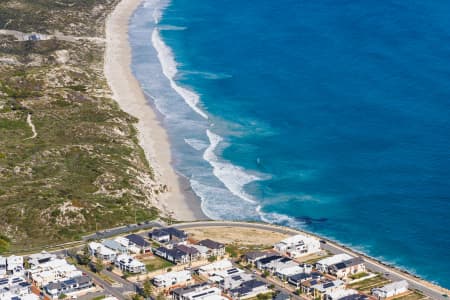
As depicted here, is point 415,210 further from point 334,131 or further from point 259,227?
point 334,131

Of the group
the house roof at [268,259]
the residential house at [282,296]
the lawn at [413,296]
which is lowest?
the residential house at [282,296]

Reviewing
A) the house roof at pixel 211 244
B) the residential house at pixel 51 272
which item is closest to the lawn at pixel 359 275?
the house roof at pixel 211 244

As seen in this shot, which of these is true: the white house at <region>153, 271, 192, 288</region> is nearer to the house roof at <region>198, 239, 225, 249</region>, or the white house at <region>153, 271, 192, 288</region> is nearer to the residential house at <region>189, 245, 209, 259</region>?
the residential house at <region>189, 245, 209, 259</region>

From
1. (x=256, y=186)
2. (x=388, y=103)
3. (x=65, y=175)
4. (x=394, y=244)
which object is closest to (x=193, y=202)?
(x=256, y=186)

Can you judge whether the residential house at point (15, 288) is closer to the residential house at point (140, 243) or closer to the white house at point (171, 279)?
the white house at point (171, 279)

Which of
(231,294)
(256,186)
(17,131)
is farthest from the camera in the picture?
(17,131)

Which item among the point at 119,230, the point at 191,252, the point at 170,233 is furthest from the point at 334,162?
the point at 191,252
